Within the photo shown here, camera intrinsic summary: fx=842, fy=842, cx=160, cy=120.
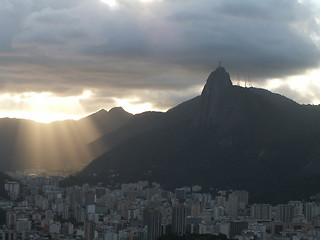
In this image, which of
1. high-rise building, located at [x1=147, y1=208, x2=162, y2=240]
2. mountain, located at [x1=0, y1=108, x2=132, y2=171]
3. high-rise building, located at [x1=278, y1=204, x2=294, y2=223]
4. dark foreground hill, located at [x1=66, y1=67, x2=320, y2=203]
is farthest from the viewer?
mountain, located at [x1=0, y1=108, x2=132, y2=171]

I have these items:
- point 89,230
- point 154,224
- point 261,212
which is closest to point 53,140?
point 261,212

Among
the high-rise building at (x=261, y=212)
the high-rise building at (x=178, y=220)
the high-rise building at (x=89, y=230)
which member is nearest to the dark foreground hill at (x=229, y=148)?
the high-rise building at (x=261, y=212)

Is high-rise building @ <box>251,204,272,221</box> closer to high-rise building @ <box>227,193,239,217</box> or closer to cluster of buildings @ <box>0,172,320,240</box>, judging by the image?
cluster of buildings @ <box>0,172,320,240</box>

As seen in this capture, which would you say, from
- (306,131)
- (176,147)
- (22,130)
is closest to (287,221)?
(306,131)

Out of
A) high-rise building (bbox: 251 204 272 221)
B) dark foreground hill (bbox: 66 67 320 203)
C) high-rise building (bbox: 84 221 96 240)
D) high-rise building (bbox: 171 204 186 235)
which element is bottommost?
high-rise building (bbox: 84 221 96 240)

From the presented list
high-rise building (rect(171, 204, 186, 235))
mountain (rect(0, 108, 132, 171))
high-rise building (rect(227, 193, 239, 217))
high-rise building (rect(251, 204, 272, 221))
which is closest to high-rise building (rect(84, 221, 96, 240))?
high-rise building (rect(171, 204, 186, 235))

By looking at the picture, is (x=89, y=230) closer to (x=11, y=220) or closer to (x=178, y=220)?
(x=178, y=220)
